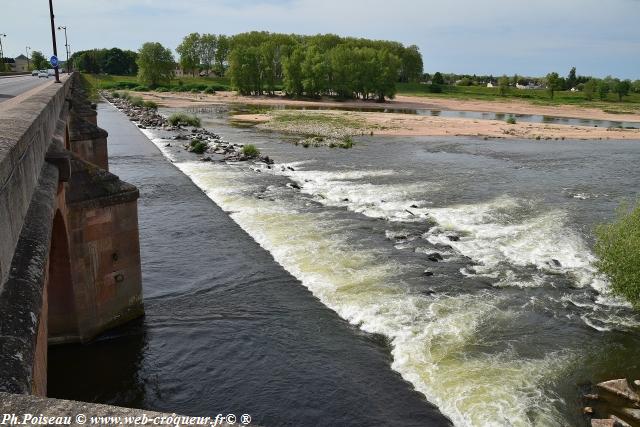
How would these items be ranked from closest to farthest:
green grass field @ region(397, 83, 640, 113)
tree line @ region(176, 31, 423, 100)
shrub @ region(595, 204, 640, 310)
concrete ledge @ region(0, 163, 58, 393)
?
concrete ledge @ region(0, 163, 58, 393) → shrub @ region(595, 204, 640, 310) → tree line @ region(176, 31, 423, 100) → green grass field @ region(397, 83, 640, 113)

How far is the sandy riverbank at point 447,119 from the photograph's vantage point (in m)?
66.4

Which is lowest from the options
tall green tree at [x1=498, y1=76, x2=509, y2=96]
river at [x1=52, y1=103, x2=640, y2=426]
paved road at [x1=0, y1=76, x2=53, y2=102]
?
river at [x1=52, y1=103, x2=640, y2=426]

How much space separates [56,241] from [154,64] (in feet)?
454

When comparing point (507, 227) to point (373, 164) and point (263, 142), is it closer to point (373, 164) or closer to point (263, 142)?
point (373, 164)

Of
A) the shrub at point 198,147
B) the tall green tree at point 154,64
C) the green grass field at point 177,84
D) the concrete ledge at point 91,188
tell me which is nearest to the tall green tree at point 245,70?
the green grass field at point 177,84

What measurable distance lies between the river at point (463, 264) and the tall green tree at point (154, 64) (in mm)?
109137

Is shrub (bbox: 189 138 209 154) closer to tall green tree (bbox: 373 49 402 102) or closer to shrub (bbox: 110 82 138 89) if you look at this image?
tall green tree (bbox: 373 49 402 102)

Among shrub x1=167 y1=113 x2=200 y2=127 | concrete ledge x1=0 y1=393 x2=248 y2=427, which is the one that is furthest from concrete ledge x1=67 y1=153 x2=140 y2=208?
shrub x1=167 y1=113 x2=200 y2=127

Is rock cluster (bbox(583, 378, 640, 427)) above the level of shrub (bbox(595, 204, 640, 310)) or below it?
below

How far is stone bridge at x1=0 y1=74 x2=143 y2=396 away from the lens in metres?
5.69

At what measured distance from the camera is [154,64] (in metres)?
140

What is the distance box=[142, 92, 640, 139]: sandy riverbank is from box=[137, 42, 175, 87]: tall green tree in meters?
19.9

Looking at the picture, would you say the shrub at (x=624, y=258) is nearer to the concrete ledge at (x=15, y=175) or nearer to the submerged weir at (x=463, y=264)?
the submerged weir at (x=463, y=264)

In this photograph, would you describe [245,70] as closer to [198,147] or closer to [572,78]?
[198,147]
